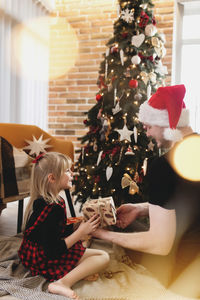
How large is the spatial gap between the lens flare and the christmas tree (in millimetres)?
1391

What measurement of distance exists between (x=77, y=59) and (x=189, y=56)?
1650mm

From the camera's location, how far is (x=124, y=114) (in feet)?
9.25

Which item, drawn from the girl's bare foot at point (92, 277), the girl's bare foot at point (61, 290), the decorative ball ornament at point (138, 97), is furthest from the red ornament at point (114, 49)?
the girl's bare foot at point (61, 290)

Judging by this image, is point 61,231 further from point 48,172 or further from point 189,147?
point 189,147

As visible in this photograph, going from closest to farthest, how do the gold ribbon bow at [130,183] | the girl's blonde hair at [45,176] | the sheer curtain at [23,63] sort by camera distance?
the girl's blonde hair at [45,176] → the gold ribbon bow at [130,183] → the sheer curtain at [23,63]

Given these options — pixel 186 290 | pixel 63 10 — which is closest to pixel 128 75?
pixel 186 290

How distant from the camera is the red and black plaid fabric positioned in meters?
1.48

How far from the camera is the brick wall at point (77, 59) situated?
450cm

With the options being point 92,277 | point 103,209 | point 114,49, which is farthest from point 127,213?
point 114,49

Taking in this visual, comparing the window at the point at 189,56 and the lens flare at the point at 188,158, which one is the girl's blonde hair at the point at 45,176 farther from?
the window at the point at 189,56

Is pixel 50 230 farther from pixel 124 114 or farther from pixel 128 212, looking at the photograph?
pixel 124 114

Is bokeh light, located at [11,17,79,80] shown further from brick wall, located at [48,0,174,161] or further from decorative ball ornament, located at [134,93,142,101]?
decorative ball ornament, located at [134,93,142,101]

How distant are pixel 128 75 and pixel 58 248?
1901mm

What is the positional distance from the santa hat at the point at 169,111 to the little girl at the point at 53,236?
1.71 feet
